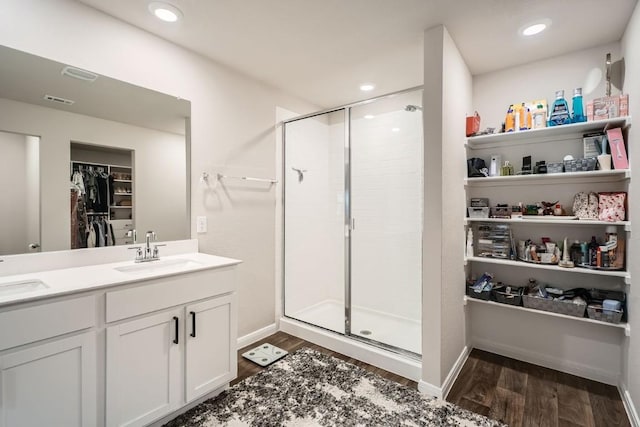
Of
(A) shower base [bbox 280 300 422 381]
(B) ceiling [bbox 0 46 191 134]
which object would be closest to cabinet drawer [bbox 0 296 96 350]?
(B) ceiling [bbox 0 46 191 134]

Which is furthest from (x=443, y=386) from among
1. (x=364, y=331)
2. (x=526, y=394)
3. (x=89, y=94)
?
(x=89, y=94)

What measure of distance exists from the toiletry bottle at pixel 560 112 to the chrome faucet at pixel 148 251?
3.00 meters

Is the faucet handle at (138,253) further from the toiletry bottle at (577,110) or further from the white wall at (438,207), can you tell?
the toiletry bottle at (577,110)

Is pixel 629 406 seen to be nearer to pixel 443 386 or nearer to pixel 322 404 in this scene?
pixel 443 386

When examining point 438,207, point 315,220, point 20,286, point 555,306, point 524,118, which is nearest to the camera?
point 20,286

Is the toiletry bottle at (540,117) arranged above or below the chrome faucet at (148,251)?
above

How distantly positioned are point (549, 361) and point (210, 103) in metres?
3.46

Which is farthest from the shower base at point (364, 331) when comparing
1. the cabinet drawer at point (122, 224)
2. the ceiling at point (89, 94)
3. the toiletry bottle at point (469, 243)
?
the ceiling at point (89, 94)

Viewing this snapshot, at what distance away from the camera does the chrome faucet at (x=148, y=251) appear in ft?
6.80

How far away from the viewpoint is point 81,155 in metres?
1.87

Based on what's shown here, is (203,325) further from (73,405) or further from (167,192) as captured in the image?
(167,192)

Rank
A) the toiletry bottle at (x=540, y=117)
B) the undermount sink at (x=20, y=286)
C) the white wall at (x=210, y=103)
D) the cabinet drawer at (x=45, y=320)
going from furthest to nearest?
the toiletry bottle at (x=540, y=117), the white wall at (x=210, y=103), the undermount sink at (x=20, y=286), the cabinet drawer at (x=45, y=320)

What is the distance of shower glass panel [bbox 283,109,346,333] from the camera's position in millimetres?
3232

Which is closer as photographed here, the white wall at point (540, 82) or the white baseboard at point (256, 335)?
the white wall at point (540, 82)
